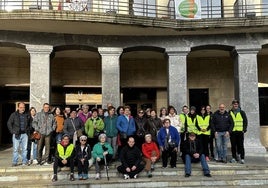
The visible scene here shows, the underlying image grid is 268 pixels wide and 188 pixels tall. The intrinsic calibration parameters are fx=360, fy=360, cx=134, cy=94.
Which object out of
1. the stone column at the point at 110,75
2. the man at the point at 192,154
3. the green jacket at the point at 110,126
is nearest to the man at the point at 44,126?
the green jacket at the point at 110,126

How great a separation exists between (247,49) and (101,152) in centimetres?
768

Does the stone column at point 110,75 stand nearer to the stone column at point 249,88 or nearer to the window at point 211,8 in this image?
the window at point 211,8

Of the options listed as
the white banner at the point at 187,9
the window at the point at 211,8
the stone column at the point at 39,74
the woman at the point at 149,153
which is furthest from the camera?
the window at the point at 211,8

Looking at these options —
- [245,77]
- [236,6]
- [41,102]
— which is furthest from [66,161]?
[236,6]

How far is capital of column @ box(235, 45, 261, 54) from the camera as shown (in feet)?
46.9

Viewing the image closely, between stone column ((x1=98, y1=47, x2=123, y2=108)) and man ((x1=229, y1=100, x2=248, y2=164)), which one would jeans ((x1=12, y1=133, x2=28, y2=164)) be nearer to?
stone column ((x1=98, y1=47, x2=123, y2=108))

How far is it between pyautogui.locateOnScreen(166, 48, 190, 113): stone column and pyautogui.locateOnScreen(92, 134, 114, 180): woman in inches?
188

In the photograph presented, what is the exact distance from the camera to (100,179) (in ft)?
32.4

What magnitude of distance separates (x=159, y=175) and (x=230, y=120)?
2916 mm

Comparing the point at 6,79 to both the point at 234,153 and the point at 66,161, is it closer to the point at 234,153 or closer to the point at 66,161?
the point at 66,161

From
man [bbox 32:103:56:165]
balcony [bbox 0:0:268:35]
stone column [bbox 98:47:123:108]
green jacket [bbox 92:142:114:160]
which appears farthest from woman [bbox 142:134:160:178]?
balcony [bbox 0:0:268:35]

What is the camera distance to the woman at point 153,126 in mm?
10969

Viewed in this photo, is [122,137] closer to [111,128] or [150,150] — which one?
[111,128]

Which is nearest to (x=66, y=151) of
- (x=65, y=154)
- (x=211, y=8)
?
(x=65, y=154)
